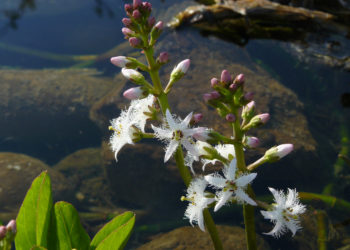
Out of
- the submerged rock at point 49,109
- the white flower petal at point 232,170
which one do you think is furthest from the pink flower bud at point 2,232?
the submerged rock at point 49,109

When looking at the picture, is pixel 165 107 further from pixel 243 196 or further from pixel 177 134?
pixel 243 196

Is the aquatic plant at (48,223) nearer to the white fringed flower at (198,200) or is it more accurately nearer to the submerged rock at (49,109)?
the white fringed flower at (198,200)

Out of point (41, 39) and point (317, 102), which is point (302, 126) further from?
point (41, 39)

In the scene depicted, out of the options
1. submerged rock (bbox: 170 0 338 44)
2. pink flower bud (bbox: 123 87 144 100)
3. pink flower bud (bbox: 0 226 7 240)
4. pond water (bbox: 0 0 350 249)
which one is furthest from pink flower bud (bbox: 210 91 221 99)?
submerged rock (bbox: 170 0 338 44)

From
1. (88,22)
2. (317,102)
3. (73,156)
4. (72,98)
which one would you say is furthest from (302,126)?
(88,22)

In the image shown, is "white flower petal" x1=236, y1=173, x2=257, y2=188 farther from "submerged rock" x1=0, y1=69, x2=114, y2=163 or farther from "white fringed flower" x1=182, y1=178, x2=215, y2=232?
"submerged rock" x1=0, y1=69, x2=114, y2=163

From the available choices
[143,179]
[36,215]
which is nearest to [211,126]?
[143,179]
